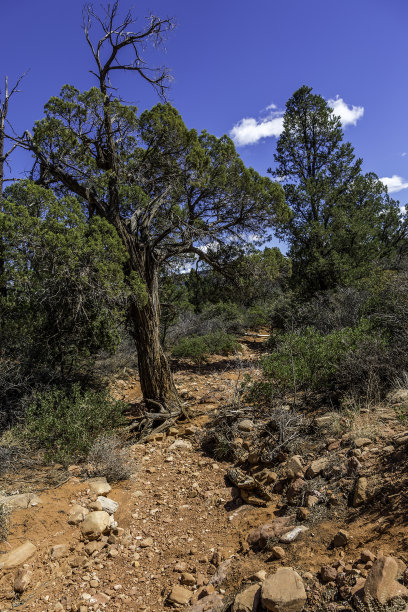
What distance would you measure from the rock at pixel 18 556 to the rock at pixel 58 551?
16 cm

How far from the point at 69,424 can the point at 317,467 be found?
3676mm

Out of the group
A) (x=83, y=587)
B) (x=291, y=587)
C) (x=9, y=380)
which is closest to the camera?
(x=291, y=587)

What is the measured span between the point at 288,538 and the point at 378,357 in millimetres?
3544

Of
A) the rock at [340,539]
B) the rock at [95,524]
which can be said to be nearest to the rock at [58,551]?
the rock at [95,524]

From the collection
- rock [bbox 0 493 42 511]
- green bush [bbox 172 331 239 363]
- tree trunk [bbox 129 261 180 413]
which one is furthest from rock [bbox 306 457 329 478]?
green bush [bbox 172 331 239 363]

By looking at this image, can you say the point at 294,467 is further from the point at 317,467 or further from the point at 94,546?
the point at 94,546

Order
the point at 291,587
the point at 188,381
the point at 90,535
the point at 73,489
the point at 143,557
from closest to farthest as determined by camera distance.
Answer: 1. the point at 291,587
2. the point at 143,557
3. the point at 90,535
4. the point at 73,489
5. the point at 188,381

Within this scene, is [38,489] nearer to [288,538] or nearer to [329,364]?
[288,538]

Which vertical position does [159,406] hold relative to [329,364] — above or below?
below

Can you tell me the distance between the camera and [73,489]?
452 cm

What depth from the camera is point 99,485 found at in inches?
181

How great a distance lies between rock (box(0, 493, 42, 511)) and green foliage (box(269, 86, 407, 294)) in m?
11.3

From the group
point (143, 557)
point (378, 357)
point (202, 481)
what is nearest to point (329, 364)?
point (378, 357)

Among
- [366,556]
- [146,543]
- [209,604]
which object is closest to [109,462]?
[146,543]
